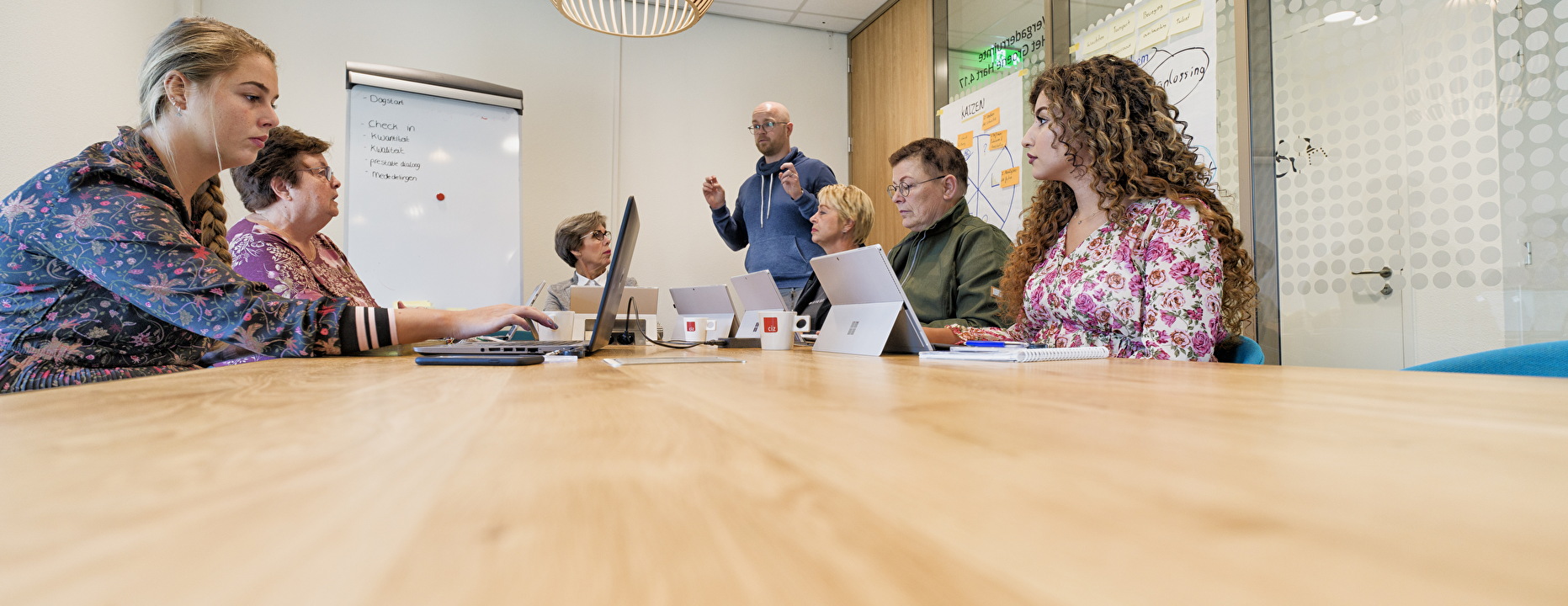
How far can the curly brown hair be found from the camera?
4.66ft

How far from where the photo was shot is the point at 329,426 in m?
0.33

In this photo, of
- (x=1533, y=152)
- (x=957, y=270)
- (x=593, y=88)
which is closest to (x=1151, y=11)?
(x=1533, y=152)

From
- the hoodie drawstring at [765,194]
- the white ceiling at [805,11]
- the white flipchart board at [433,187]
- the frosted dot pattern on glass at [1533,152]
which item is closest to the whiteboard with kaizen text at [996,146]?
the hoodie drawstring at [765,194]

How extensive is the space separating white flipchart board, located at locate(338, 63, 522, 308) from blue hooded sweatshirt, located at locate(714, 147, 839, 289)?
1.19m

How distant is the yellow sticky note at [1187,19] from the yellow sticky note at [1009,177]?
85cm

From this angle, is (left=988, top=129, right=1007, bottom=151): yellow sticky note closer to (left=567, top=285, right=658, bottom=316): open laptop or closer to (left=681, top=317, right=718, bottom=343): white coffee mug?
(left=567, top=285, right=658, bottom=316): open laptop

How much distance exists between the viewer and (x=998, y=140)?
326 centimetres

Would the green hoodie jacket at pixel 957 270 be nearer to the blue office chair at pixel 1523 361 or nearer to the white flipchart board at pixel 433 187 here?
the blue office chair at pixel 1523 361

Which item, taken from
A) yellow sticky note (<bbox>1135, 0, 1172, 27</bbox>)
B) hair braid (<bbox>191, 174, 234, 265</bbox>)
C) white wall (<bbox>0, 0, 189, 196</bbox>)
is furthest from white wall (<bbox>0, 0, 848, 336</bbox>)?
yellow sticky note (<bbox>1135, 0, 1172, 27</bbox>)

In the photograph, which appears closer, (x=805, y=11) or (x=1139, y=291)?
(x=1139, y=291)

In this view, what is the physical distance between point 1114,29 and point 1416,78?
40.9 inches

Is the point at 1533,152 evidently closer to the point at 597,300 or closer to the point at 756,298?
the point at 756,298

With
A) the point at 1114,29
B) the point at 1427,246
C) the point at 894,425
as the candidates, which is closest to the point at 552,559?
the point at 894,425

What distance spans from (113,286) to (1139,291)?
5.70ft
